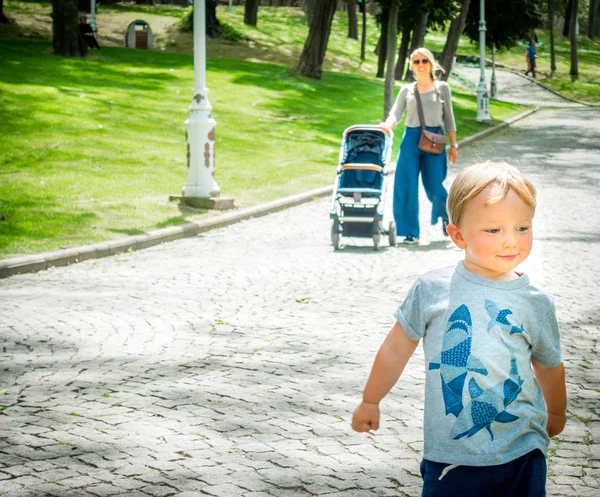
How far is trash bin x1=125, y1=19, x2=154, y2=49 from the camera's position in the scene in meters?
45.5

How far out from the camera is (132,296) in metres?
8.75

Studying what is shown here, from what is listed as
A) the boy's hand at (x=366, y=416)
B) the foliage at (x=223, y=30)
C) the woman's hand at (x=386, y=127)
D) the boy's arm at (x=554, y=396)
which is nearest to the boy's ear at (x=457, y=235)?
the boy's arm at (x=554, y=396)

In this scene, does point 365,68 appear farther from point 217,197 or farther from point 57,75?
point 217,197

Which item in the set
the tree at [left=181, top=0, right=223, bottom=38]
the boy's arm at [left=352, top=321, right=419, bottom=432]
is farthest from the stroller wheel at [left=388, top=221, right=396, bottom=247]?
the tree at [left=181, top=0, right=223, bottom=38]

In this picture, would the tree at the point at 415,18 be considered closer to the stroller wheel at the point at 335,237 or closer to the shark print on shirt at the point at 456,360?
the stroller wheel at the point at 335,237

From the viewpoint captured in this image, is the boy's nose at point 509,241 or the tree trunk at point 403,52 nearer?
the boy's nose at point 509,241

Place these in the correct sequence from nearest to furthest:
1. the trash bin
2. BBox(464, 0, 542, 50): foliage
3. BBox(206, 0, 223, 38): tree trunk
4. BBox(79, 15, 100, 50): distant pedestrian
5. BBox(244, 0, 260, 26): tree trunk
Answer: BBox(79, 15, 100, 50): distant pedestrian, the trash bin, BBox(206, 0, 223, 38): tree trunk, BBox(464, 0, 542, 50): foliage, BBox(244, 0, 260, 26): tree trunk

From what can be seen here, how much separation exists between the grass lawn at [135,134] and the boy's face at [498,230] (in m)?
8.72

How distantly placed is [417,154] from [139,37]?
36.0m

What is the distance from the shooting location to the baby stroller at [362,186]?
1141cm

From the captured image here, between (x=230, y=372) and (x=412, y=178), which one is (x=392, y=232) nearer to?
(x=412, y=178)

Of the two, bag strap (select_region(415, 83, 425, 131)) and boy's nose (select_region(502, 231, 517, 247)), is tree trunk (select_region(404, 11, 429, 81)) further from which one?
boy's nose (select_region(502, 231, 517, 247))

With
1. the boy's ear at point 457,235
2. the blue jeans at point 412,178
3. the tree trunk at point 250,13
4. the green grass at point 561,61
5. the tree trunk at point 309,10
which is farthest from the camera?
the tree trunk at point 309,10

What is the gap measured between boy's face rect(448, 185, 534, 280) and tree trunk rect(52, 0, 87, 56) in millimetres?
34024
